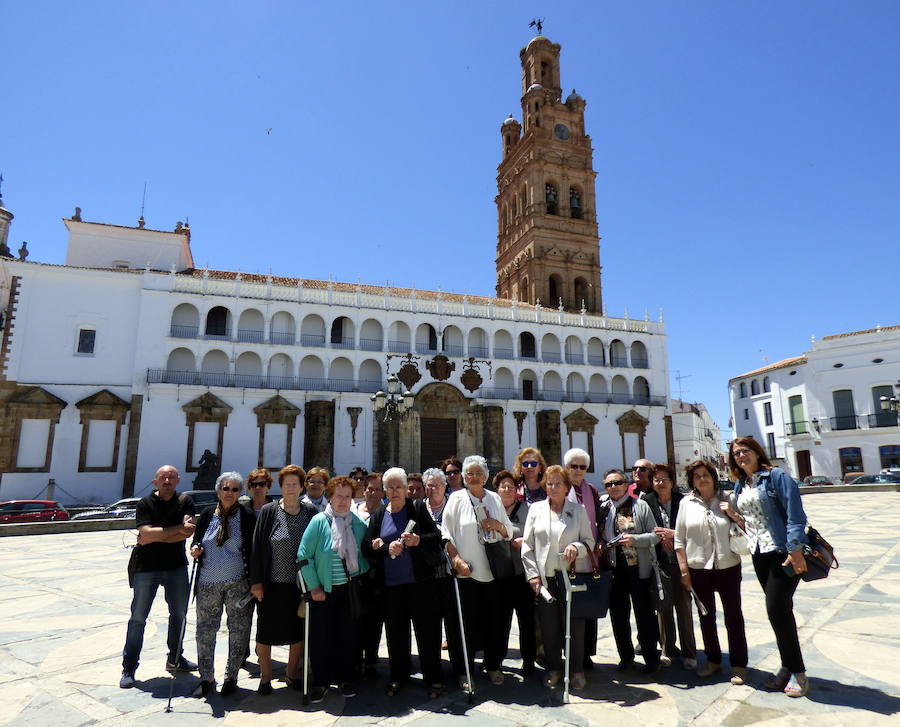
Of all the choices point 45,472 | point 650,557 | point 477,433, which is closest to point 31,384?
point 45,472

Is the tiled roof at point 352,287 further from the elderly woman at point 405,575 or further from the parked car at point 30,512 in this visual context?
the elderly woman at point 405,575

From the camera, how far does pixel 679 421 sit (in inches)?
2440

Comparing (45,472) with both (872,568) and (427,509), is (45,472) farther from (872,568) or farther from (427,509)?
(872,568)

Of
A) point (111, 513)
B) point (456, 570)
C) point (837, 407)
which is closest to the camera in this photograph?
point (456, 570)

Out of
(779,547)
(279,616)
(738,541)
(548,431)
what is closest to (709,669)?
(738,541)

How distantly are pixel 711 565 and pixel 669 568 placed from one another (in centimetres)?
45

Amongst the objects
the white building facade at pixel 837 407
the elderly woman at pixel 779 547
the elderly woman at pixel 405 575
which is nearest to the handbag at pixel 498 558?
the elderly woman at pixel 405 575

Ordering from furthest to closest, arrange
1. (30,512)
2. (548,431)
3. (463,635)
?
(548,431) < (30,512) < (463,635)

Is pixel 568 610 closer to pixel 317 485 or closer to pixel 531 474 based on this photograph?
pixel 531 474

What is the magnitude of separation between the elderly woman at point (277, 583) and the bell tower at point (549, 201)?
111 ft

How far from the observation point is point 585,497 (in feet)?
15.7

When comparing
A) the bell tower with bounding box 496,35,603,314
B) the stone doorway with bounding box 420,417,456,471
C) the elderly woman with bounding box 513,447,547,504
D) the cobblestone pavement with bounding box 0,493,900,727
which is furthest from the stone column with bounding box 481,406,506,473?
the elderly woman with bounding box 513,447,547,504

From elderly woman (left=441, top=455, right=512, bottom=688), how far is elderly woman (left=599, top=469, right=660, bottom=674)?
2.95ft

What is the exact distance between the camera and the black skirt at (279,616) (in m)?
4.44
